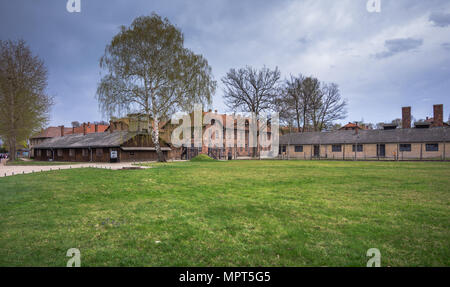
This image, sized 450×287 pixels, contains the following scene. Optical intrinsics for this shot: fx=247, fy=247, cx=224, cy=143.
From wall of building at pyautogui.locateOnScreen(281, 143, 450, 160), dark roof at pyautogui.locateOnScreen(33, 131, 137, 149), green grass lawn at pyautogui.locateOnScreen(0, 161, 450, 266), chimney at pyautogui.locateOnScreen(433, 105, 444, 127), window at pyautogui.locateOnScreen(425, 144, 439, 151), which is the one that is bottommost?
green grass lawn at pyautogui.locateOnScreen(0, 161, 450, 266)

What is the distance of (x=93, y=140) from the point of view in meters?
37.1

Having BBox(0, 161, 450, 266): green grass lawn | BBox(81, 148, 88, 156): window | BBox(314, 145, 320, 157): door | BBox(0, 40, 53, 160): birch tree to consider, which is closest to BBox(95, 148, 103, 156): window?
BBox(81, 148, 88, 156): window

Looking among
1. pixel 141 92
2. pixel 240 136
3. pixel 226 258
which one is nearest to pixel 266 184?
pixel 226 258

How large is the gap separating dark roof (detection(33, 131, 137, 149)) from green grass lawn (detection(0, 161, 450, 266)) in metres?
24.9

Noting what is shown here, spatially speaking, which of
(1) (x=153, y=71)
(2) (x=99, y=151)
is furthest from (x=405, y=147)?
(2) (x=99, y=151)

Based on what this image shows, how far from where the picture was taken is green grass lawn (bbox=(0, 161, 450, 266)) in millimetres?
3775

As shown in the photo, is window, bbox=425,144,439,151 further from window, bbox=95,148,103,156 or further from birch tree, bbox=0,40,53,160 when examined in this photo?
birch tree, bbox=0,40,53,160

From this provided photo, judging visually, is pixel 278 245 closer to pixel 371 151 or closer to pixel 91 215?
pixel 91 215

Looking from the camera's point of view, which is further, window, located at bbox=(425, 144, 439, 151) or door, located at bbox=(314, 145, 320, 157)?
door, located at bbox=(314, 145, 320, 157)

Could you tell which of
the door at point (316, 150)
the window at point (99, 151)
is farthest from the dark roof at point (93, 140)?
the door at point (316, 150)

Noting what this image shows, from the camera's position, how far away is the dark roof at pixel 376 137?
114ft

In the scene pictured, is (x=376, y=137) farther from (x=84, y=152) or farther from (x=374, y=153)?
(x=84, y=152)
